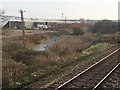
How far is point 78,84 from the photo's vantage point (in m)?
13.3

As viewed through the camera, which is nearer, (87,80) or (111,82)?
(111,82)

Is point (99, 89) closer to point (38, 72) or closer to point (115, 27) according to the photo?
point (38, 72)

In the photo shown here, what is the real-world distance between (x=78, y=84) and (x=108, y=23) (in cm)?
6382

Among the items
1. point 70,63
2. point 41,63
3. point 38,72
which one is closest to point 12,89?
point 38,72

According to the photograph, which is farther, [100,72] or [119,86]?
[100,72]

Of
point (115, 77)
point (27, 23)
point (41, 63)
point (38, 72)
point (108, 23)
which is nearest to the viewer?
point (115, 77)

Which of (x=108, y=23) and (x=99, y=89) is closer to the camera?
(x=99, y=89)

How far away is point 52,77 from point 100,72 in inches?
120

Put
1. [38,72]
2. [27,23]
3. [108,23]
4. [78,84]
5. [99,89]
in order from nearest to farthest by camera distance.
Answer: [99,89] → [78,84] → [38,72] → [108,23] → [27,23]

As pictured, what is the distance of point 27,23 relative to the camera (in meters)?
108

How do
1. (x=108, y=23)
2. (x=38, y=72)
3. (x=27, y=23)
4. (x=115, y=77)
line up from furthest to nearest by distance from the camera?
(x=27, y=23) < (x=108, y=23) < (x=38, y=72) < (x=115, y=77)

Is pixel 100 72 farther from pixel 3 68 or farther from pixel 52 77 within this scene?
pixel 3 68

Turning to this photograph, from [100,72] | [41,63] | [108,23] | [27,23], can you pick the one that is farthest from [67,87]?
[27,23]

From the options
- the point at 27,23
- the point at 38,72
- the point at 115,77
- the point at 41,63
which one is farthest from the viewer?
the point at 27,23
